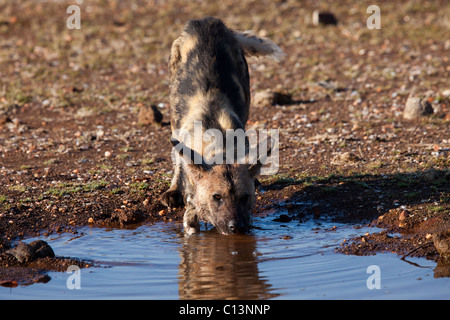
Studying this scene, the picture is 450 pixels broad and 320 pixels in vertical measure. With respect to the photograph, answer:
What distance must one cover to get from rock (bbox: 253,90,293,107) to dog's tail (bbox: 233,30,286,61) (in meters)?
2.00

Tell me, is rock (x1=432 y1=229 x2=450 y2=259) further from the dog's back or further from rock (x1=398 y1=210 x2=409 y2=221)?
the dog's back

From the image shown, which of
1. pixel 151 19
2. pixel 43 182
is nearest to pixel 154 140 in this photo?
pixel 43 182

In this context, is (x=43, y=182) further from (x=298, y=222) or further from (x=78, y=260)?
(x=298, y=222)

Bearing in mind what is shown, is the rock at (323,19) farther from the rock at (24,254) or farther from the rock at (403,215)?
the rock at (24,254)

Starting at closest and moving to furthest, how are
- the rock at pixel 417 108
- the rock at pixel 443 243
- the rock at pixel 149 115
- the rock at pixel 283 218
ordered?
the rock at pixel 443 243, the rock at pixel 283 218, the rock at pixel 417 108, the rock at pixel 149 115

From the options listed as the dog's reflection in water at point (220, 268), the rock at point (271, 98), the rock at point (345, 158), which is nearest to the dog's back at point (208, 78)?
the dog's reflection in water at point (220, 268)

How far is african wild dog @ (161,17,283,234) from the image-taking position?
660 cm

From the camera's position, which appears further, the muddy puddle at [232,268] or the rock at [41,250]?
the rock at [41,250]

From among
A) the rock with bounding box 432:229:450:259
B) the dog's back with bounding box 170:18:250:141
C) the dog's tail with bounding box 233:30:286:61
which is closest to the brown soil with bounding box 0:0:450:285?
the rock with bounding box 432:229:450:259

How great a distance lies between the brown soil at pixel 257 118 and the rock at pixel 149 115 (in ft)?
0.27

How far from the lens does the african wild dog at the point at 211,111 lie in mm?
6598
